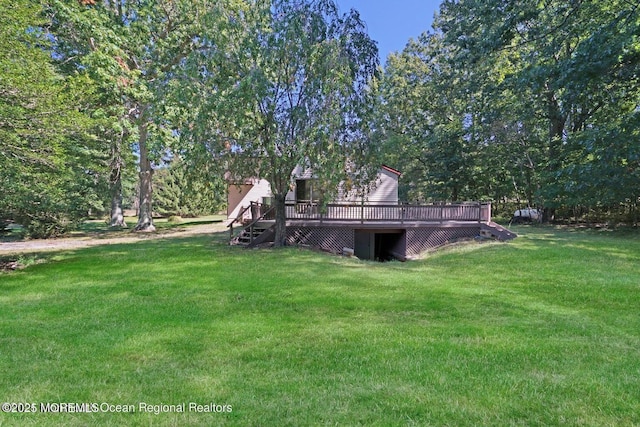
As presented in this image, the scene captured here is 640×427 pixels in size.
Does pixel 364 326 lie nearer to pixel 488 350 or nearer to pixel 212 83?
pixel 488 350

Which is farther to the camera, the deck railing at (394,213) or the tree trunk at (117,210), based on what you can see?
the tree trunk at (117,210)

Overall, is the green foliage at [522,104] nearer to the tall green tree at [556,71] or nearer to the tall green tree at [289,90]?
the tall green tree at [556,71]

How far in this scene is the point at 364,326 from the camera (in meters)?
4.89

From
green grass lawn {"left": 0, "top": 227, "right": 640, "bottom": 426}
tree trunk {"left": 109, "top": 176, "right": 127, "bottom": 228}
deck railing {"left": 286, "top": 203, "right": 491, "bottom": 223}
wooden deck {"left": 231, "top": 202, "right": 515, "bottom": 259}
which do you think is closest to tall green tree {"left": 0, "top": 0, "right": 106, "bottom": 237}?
green grass lawn {"left": 0, "top": 227, "right": 640, "bottom": 426}

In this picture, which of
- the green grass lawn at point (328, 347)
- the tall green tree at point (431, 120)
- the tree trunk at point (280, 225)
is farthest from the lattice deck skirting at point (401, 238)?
the tall green tree at point (431, 120)

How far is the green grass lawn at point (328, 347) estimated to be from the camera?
2.78 metres

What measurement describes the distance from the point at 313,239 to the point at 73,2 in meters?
14.4

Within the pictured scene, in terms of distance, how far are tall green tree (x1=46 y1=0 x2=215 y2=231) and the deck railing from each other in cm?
731

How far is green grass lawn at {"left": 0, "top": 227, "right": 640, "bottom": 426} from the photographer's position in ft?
9.11

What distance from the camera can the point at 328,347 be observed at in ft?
13.4

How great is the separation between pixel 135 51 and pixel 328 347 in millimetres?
19613

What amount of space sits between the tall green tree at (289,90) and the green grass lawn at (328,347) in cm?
495

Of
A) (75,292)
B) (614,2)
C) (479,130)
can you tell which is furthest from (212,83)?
(479,130)

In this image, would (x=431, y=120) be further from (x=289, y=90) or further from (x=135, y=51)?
(x=135, y=51)
